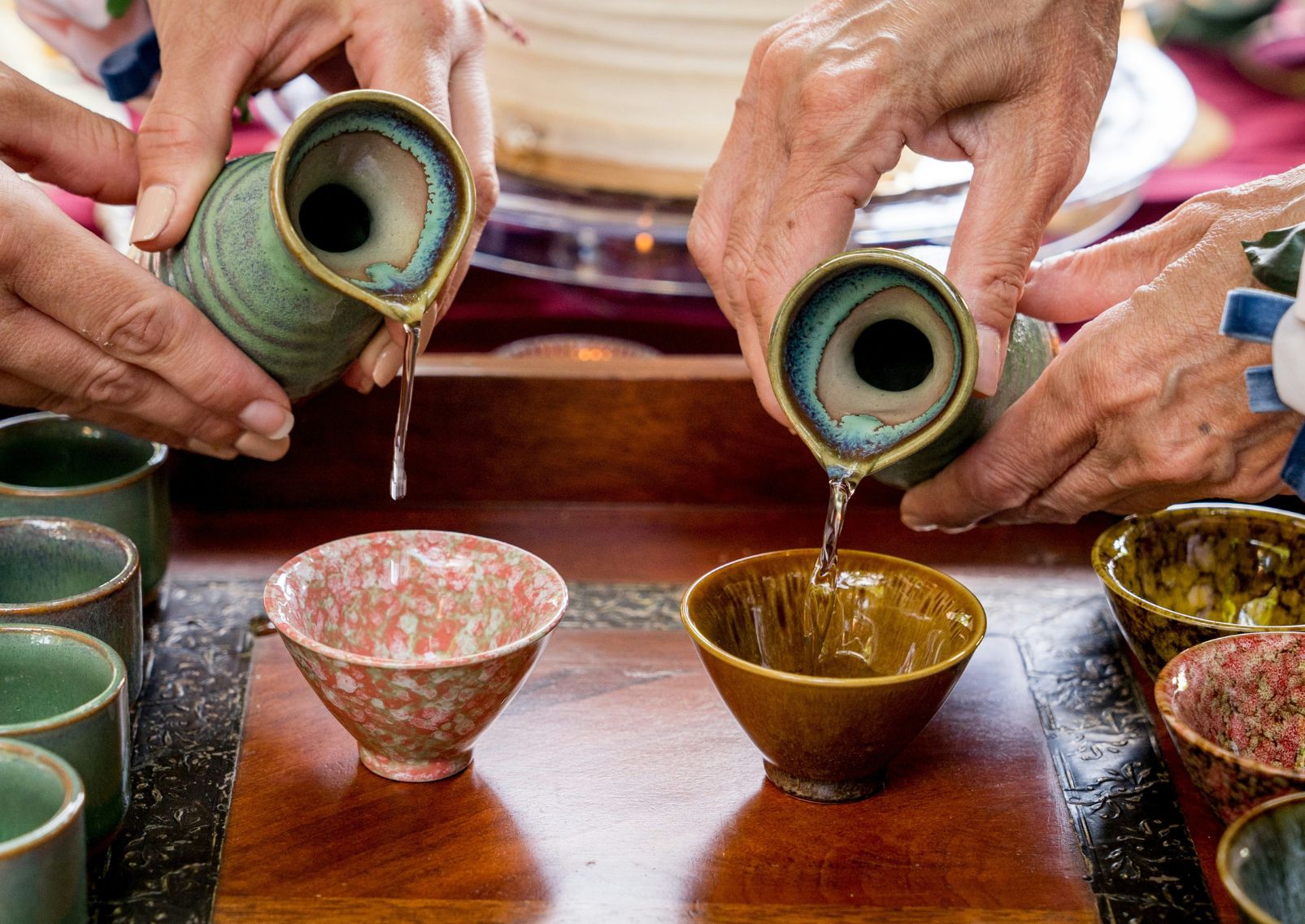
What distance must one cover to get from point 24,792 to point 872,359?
26.8 inches

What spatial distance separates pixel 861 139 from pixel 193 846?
73 cm

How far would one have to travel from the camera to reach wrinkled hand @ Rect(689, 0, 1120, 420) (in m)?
1.08

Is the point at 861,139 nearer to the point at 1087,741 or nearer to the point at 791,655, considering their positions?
the point at 791,655

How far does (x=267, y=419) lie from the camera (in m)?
1.16

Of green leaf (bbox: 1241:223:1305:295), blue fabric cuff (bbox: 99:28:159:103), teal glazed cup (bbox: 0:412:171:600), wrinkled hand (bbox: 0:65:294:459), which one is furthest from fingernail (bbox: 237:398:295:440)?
green leaf (bbox: 1241:223:1305:295)

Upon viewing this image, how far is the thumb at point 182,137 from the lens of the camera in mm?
1082

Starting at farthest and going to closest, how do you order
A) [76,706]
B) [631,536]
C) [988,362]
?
[631,536]
[988,362]
[76,706]

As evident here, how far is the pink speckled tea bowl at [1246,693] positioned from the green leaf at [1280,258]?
0.25 metres

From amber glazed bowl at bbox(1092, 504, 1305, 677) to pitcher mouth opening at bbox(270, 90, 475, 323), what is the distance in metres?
0.61

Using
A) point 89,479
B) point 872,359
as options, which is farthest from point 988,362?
point 89,479

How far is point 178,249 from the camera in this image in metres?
1.10

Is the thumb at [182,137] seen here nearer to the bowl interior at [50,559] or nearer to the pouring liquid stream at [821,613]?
the bowl interior at [50,559]

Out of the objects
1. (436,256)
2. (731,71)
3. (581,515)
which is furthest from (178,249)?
(731,71)

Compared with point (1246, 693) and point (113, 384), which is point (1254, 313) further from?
point (113, 384)
